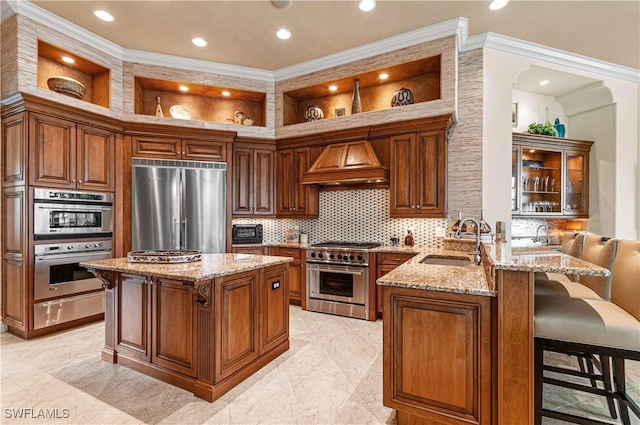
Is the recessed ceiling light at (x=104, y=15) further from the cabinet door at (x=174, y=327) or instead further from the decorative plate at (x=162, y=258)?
the cabinet door at (x=174, y=327)

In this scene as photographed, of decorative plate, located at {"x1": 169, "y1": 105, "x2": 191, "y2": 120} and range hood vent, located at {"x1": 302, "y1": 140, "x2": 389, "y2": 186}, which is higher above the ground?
decorative plate, located at {"x1": 169, "y1": 105, "x2": 191, "y2": 120}

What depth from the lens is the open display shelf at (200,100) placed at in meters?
4.66

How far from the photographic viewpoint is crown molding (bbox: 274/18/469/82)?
3.70 m

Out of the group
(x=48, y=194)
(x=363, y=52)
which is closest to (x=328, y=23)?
(x=363, y=52)

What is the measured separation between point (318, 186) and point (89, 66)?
11.4 feet

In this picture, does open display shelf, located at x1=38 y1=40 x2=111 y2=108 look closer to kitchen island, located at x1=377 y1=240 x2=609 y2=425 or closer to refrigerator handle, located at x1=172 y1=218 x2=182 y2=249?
refrigerator handle, located at x1=172 y1=218 x2=182 y2=249

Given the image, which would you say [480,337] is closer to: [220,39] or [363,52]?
[363,52]

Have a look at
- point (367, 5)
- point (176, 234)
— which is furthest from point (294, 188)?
point (367, 5)

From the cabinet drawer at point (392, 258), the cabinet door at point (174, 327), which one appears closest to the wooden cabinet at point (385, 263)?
the cabinet drawer at point (392, 258)

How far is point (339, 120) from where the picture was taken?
176 inches

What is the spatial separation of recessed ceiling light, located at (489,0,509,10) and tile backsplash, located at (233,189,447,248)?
2.44 meters

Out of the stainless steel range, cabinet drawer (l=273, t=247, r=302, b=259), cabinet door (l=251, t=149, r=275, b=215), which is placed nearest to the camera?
the stainless steel range

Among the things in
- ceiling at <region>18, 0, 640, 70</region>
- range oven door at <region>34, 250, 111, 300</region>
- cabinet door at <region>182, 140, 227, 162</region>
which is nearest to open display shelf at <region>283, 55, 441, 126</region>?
ceiling at <region>18, 0, 640, 70</region>

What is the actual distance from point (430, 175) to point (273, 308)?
99.2 inches
